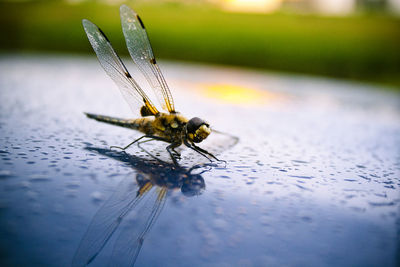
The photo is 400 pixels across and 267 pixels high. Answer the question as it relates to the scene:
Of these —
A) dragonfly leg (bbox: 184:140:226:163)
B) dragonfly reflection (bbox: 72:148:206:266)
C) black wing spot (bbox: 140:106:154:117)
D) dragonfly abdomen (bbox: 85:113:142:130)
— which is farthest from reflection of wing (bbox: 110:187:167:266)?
black wing spot (bbox: 140:106:154:117)

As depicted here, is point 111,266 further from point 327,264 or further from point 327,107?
point 327,107

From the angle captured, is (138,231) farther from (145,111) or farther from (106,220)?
(145,111)

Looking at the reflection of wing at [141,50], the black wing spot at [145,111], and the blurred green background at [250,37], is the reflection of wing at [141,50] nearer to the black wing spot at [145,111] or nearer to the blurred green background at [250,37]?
the black wing spot at [145,111]

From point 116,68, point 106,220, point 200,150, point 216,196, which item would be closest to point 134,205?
point 106,220

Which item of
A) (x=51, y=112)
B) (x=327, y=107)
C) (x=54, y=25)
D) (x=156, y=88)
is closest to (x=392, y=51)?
(x=327, y=107)

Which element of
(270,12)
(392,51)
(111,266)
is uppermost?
(270,12)

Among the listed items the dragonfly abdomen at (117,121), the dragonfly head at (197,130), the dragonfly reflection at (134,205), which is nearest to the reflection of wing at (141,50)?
the dragonfly abdomen at (117,121)
